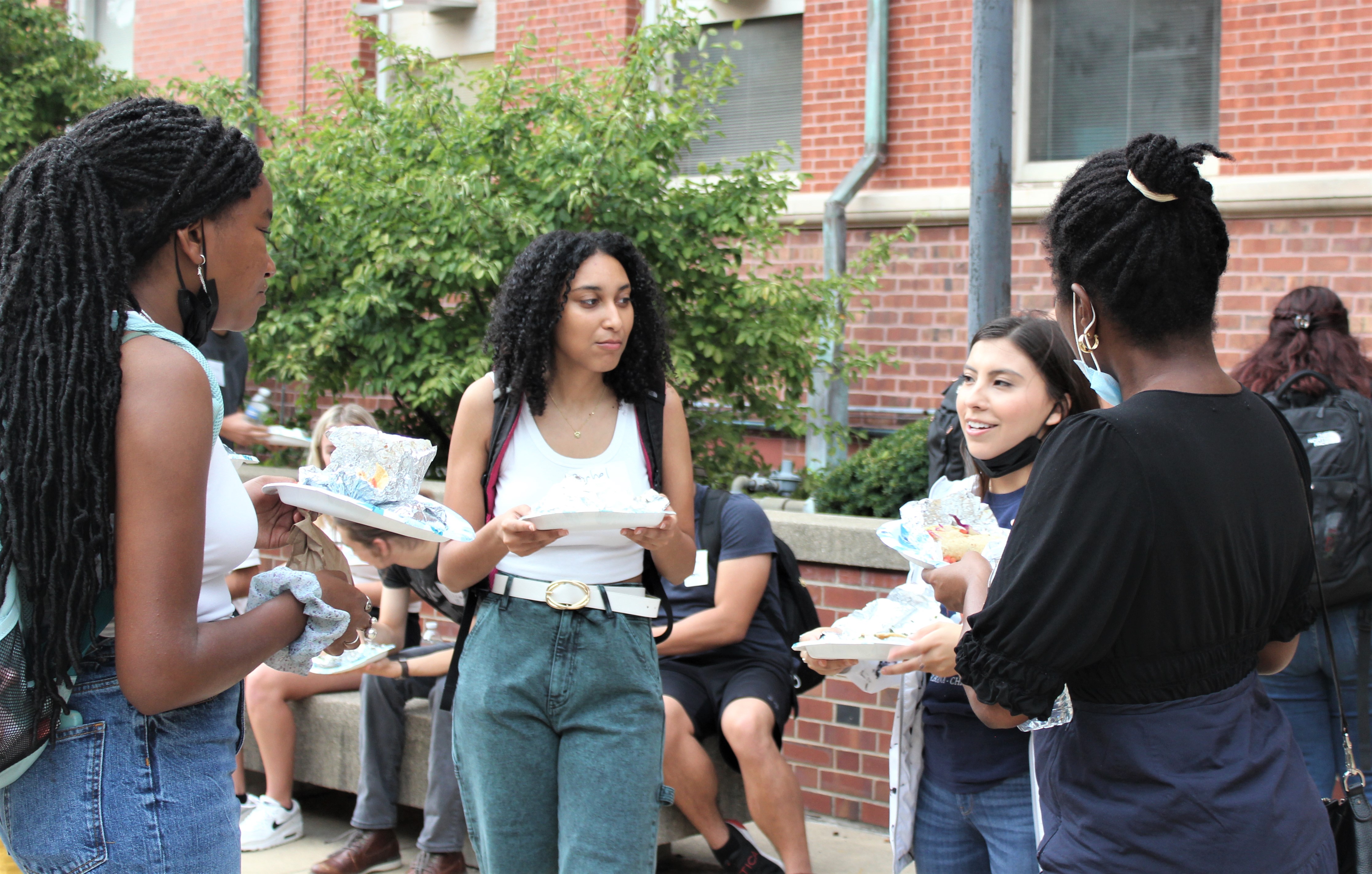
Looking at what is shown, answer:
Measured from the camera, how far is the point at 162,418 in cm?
157

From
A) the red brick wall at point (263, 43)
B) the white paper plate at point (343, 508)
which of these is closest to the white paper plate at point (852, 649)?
the white paper plate at point (343, 508)

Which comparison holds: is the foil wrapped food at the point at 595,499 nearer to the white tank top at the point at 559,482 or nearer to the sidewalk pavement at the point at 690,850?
the white tank top at the point at 559,482

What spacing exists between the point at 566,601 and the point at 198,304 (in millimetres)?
1146

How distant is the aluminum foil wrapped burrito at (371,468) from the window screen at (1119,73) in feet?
20.9

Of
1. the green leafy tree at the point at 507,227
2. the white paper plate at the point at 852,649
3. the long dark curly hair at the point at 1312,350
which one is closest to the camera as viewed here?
the white paper plate at the point at 852,649

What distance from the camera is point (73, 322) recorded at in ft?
5.17

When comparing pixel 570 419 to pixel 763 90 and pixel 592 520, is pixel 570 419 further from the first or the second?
pixel 763 90

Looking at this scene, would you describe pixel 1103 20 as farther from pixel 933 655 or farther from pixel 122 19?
pixel 122 19

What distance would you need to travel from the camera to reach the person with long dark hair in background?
3490mm

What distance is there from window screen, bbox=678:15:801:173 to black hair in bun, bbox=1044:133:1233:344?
6.85 meters

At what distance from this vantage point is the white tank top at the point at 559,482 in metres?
2.68

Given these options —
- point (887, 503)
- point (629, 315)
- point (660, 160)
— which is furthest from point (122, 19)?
point (629, 315)

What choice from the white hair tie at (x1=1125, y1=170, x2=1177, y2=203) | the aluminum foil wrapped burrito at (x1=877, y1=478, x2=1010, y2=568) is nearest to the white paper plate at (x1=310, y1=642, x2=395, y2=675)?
the aluminum foil wrapped burrito at (x1=877, y1=478, x2=1010, y2=568)

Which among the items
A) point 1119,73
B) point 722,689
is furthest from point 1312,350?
point 1119,73
